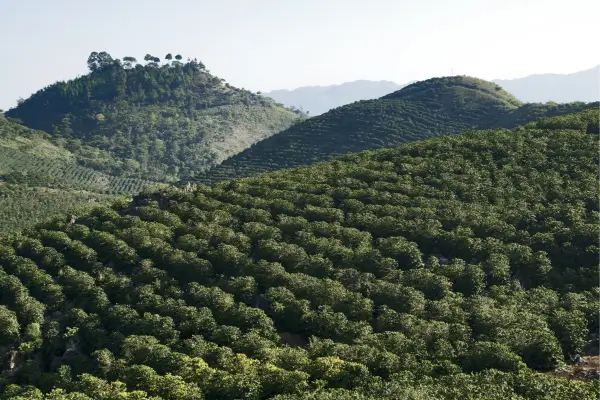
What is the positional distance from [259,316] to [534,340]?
17583 millimetres

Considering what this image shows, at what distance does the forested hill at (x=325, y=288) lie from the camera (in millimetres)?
29125

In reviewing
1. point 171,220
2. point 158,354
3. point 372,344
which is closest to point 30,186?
point 171,220

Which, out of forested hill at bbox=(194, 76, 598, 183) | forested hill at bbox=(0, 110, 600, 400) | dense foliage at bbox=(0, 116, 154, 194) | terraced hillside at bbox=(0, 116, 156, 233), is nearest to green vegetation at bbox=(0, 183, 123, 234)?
terraced hillside at bbox=(0, 116, 156, 233)

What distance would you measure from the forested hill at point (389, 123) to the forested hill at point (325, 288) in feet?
208

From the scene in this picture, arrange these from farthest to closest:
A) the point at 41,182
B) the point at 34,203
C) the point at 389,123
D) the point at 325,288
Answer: the point at 389,123
the point at 41,182
the point at 34,203
the point at 325,288

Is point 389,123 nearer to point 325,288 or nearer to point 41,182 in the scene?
point 41,182

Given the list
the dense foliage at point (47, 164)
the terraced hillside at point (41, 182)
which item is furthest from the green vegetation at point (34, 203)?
the dense foliage at point (47, 164)

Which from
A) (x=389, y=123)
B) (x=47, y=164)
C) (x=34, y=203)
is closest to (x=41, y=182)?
(x=34, y=203)

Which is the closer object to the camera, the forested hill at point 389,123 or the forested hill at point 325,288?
the forested hill at point 325,288

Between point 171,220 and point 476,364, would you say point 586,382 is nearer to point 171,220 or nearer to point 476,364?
point 476,364

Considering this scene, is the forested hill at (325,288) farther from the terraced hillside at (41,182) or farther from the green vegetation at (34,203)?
the green vegetation at (34,203)

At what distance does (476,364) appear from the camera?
29344 millimetres

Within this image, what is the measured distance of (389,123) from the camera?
440 feet

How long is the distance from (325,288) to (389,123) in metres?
103
